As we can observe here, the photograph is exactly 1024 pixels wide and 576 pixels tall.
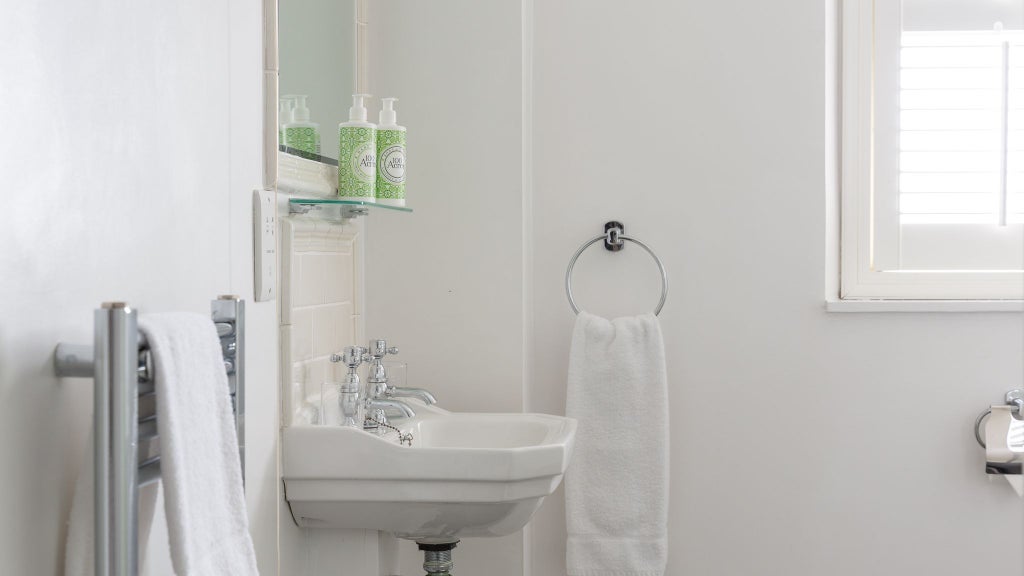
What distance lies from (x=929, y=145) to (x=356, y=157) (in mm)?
1391

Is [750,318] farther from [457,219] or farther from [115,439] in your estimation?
[115,439]

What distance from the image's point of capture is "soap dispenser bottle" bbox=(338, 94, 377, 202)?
1685 mm

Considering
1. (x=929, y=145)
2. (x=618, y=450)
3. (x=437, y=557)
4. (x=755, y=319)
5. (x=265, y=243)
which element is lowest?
(x=437, y=557)

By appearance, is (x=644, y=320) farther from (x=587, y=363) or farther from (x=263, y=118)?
(x=263, y=118)

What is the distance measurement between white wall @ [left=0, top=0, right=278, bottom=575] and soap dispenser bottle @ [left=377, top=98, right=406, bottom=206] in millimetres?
600

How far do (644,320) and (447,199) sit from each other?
511mm

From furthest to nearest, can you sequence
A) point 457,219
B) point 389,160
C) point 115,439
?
point 457,219 < point 389,160 < point 115,439

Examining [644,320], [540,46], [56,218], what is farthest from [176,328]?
[540,46]

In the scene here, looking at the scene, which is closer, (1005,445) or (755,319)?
(1005,445)

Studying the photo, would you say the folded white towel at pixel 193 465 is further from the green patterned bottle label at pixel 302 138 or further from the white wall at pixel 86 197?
the green patterned bottle label at pixel 302 138

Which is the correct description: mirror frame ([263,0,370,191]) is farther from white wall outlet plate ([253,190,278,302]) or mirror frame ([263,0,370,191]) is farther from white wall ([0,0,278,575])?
white wall ([0,0,278,575])

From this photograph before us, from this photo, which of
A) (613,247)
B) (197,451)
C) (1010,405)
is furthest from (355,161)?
(1010,405)

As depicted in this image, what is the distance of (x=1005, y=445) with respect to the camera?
6.91 feet

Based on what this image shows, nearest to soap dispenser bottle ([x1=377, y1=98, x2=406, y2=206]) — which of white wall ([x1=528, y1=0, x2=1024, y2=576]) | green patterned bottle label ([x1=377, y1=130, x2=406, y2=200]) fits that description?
green patterned bottle label ([x1=377, y1=130, x2=406, y2=200])
